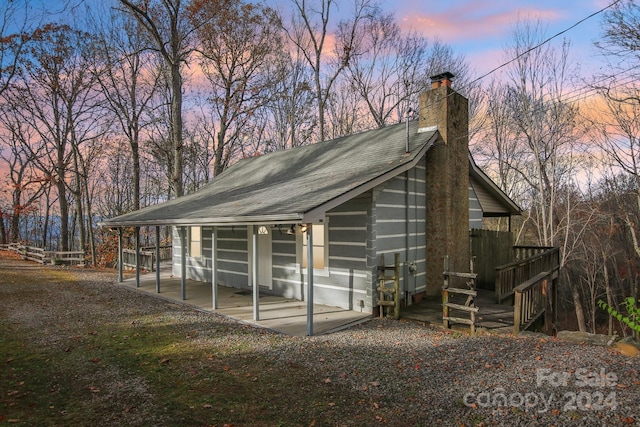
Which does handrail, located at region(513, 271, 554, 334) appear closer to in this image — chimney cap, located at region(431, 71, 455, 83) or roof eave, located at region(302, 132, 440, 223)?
roof eave, located at region(302, 132, 440, 223)

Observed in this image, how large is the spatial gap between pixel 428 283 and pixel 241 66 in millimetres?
19828

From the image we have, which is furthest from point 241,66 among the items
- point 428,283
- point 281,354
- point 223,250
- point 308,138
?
point 281,354

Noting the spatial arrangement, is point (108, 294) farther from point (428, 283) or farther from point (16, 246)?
point (16, 246)

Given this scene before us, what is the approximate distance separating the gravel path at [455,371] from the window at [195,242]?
5942mm

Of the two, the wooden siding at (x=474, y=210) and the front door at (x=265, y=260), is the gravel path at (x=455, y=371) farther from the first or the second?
the wooden siding at (x=474, y=210)

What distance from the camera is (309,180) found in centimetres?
1052

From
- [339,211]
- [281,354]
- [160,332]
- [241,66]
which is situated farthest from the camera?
[241,66]

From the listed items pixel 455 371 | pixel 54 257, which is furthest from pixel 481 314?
pixel 54 257

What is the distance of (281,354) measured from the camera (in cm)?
637

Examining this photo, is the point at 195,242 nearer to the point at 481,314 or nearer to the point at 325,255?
the point at 325,255

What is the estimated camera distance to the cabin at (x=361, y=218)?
330 inches

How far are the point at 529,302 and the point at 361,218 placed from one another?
4119 mm

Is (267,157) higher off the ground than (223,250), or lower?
higher

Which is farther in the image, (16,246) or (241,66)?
(16,246)
